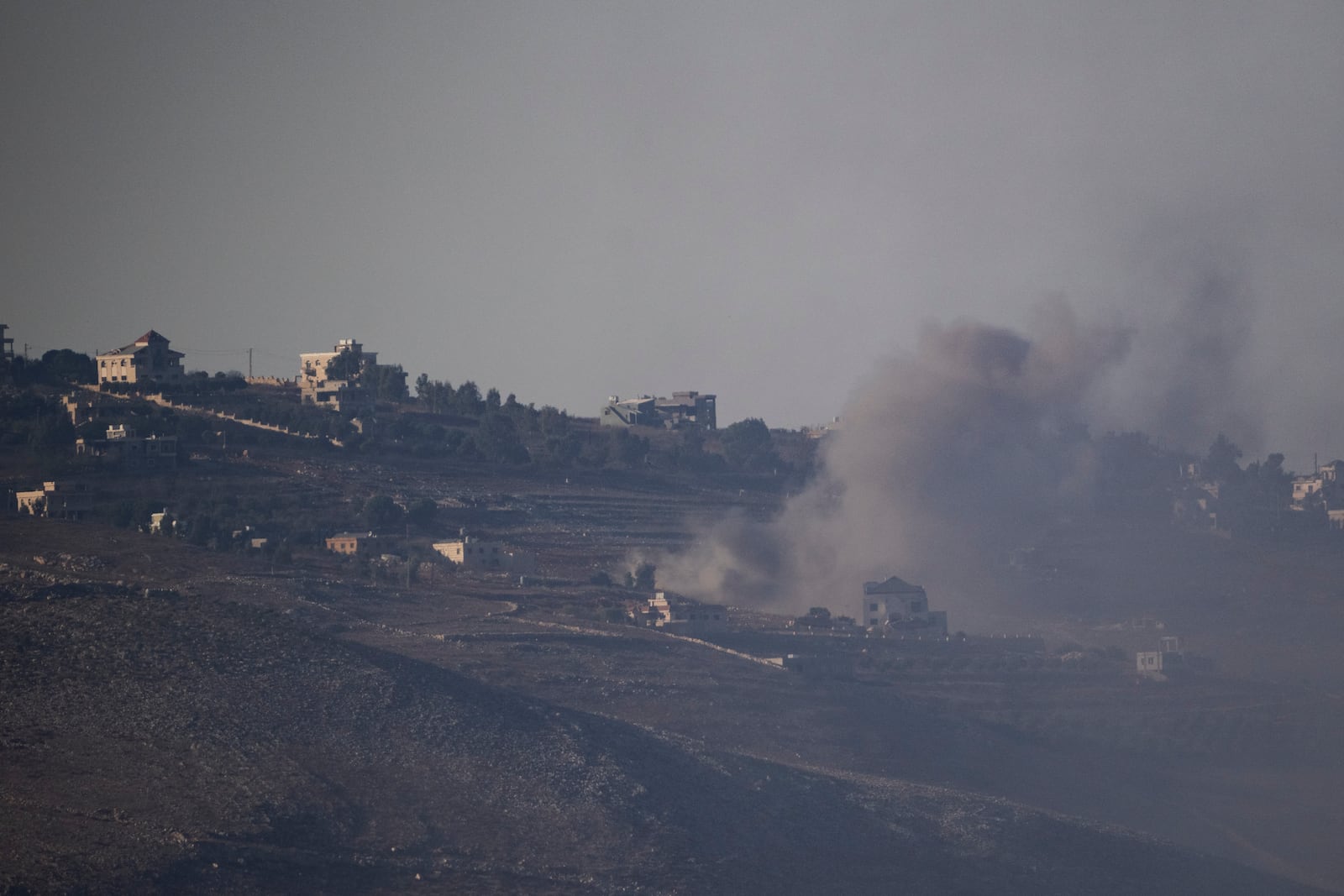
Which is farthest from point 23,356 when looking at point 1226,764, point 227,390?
point 1226,764

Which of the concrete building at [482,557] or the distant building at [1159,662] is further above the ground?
the concrete building at [482,557]

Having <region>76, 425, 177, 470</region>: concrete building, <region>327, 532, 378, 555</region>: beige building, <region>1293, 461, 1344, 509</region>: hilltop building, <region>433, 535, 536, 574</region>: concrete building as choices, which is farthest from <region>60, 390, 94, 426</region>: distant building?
<region>1293, 461, 1344, 509</region>: hilltop building

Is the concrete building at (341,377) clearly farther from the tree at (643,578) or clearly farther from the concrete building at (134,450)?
the tree at (643,578)

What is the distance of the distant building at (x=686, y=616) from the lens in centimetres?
8962

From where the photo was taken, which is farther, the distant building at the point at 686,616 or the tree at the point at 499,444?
the tree at the point at 499,444

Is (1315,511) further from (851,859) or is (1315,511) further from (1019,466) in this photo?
(851,859)

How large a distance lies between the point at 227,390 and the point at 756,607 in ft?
192

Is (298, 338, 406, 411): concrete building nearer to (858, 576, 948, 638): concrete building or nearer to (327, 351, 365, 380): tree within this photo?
(327, 351, 365, 380): tree

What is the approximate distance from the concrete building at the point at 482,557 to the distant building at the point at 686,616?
12753 mm

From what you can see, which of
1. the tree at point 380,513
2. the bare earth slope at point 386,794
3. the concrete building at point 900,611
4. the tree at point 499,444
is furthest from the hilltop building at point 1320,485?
the bare earth slope at point 386,794

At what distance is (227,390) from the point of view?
143 metres

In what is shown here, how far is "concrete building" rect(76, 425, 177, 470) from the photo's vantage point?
114438 mm

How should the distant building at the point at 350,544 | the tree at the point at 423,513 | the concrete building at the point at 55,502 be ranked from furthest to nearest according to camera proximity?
the tree at the point at 423,513 < the distant building at the point at 350,544 < the concrete building at the point at 55,502

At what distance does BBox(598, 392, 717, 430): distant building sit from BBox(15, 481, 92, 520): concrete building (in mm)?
64382
